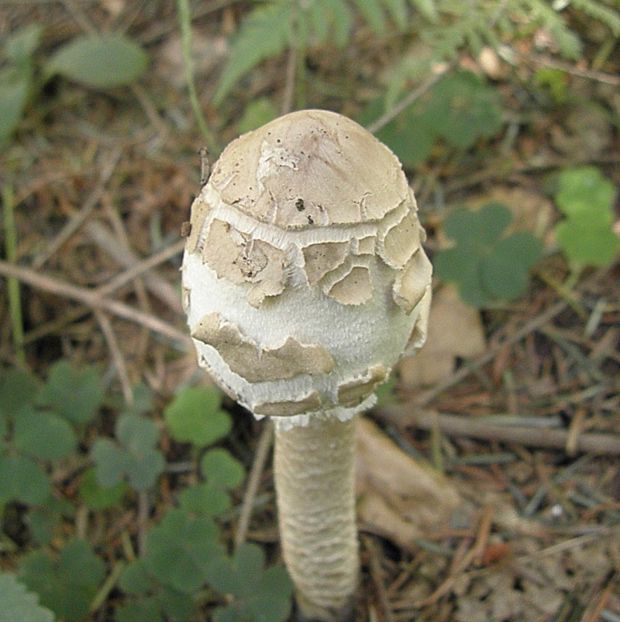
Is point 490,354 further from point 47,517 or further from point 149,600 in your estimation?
point 47,517

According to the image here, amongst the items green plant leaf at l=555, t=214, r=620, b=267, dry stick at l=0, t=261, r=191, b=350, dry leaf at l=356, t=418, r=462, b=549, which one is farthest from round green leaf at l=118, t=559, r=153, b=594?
green plant leaf at l=555, t=214, r=620, b=267

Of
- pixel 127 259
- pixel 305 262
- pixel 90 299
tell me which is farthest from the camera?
pixel 127 259

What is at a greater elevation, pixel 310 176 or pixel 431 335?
pixel 310 176

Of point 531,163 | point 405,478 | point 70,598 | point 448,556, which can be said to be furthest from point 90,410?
point 531,163

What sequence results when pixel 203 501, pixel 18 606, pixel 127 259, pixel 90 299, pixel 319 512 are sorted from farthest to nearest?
pixel 127 259, pixel 90 299, pixel 203 501, pixel 319 512, pixel 18 606

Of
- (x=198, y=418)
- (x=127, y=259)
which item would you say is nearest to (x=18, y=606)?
(x=198, y=418)
